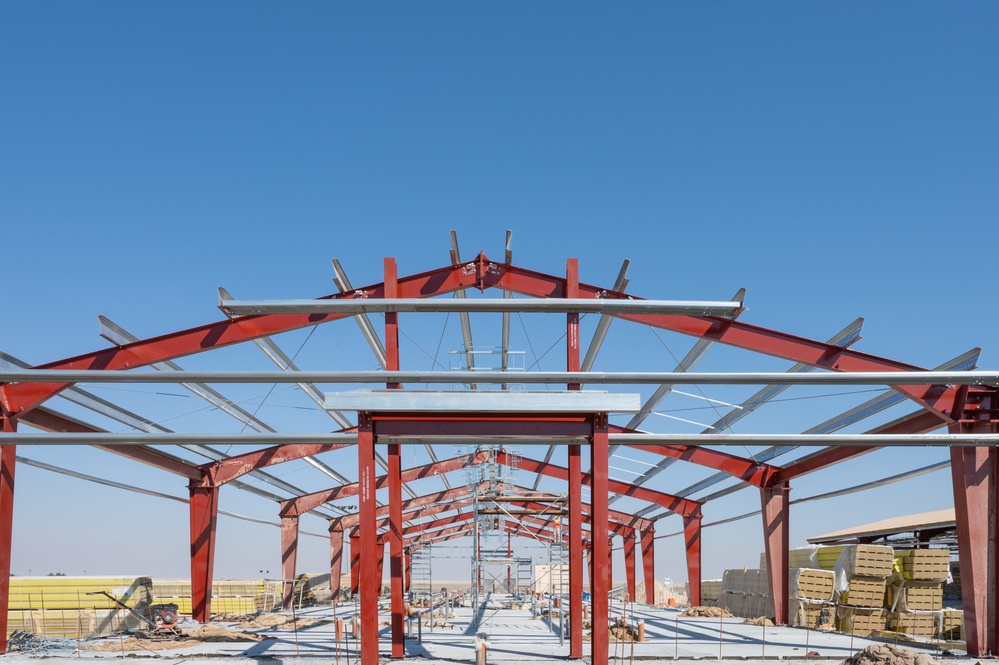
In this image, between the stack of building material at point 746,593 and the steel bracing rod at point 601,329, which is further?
the stack of building material at point 746,593

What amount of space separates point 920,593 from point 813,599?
3653mm

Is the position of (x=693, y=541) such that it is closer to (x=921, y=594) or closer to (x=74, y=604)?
(x=921, y=594)

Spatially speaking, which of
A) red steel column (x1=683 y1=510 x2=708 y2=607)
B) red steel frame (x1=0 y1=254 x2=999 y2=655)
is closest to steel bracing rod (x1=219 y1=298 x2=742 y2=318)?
red steel frame (x1=0 y1=254 x2=999 y2=655)

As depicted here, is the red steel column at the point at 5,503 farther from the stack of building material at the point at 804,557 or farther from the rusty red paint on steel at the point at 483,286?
the stack of building material at the point at 804,557

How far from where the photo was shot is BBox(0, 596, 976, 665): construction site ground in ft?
56.9

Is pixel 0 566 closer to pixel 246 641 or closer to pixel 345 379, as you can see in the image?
pixel 246 641

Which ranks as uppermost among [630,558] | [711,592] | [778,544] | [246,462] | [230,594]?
[246,462]

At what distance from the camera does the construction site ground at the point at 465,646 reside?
56.9 feet

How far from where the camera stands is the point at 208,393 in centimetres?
2339


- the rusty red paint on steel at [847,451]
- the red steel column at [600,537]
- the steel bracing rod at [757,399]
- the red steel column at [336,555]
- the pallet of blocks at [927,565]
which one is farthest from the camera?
the red steel column at [336,555]

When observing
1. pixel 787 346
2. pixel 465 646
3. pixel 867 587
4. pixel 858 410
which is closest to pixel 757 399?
pixel 858 410

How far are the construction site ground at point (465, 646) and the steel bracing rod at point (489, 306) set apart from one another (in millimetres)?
6941

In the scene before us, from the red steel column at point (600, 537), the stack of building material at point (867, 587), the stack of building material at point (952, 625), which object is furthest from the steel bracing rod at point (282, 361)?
the stack of building material at point (952, 625)

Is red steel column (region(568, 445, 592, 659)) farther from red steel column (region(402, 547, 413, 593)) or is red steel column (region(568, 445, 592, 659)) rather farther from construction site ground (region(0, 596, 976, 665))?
red steel column (region(402, 547, 413, 593))
